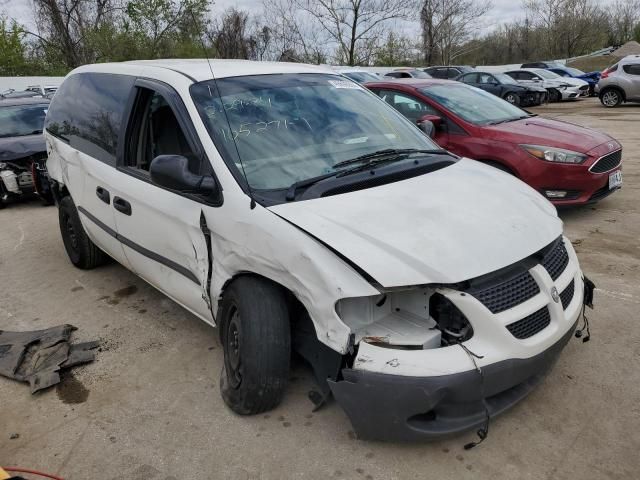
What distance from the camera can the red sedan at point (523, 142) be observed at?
18.6ft

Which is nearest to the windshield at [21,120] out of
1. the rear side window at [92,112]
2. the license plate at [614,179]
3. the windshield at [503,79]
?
the rear side window at [92,112]

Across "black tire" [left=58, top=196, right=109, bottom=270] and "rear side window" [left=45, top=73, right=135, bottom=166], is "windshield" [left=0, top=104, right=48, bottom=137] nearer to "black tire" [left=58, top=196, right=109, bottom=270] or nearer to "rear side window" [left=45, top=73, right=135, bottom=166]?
"rear side window" [left=45, top=73, right=135, bottom=166]

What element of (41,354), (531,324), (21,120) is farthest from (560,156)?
(21,120)

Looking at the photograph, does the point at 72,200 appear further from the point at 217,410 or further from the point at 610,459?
the point at 610,459

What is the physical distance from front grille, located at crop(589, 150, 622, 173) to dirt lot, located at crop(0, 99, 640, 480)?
5.69 feet

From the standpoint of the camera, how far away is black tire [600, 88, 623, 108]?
62.9 ft

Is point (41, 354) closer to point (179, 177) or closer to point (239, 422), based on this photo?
point (239, 422)

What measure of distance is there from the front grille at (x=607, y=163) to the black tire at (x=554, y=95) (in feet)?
60.5

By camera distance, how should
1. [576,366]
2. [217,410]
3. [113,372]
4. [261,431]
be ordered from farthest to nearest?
1. [113,372]
2. [576,366]
3. [217,410]
4. [261,431]

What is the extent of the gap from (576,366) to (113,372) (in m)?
2.79

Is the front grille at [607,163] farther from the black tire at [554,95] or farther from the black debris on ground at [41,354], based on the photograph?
the black tire at [554,95]

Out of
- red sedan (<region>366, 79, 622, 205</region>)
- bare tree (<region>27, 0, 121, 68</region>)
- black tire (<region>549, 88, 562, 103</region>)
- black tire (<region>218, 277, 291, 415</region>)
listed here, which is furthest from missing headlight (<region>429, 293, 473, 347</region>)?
bare tree (<region>27, 0, 121, 68</region>)

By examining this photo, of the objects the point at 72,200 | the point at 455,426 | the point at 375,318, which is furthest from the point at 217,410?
the point at 72,200

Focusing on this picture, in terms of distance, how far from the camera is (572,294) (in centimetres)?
282
